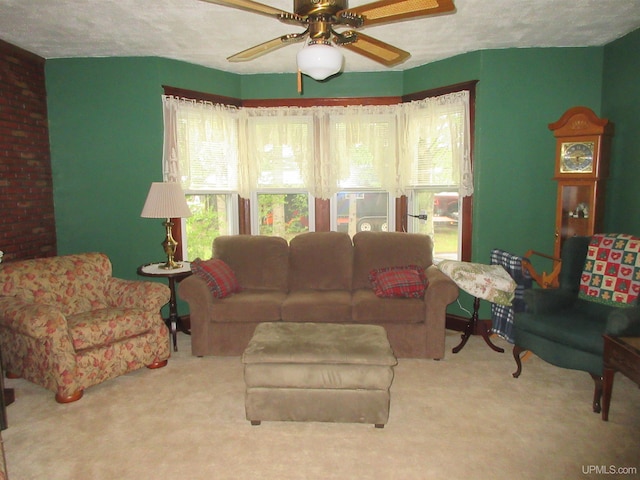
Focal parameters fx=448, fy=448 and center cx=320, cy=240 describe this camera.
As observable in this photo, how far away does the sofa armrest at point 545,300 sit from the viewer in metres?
3.16

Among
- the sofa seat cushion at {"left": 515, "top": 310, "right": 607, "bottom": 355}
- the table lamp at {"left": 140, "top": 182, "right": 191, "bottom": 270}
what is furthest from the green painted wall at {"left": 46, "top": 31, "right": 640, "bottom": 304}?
the sofa seat cushion at {"left": 515, "top": 310, "right": 607, "bottom": 355}

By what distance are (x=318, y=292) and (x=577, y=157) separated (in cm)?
241

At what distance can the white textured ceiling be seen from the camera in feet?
9.95

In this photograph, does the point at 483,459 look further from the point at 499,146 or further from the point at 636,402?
the point at 499,146

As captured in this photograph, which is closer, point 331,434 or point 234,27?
point 331,434

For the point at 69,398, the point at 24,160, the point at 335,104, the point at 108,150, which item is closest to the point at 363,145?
the point at 335,104

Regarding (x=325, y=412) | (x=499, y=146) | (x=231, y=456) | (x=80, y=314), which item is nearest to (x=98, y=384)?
(x=80, y=314)

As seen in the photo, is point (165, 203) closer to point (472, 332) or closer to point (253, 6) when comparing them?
point (253, 6)

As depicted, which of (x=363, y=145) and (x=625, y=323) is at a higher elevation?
(x=363, y=145)

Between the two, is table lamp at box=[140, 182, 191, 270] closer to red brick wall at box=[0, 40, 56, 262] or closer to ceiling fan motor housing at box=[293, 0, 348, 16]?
red brick wall at box=[0, 40, 56, 262]

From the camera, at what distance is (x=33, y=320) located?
2809mm

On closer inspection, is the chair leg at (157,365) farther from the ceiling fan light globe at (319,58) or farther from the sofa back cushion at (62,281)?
the ceiling fan light globe at (319,58)

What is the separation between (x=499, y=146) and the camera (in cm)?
411

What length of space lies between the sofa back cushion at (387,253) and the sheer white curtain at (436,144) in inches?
26.7
